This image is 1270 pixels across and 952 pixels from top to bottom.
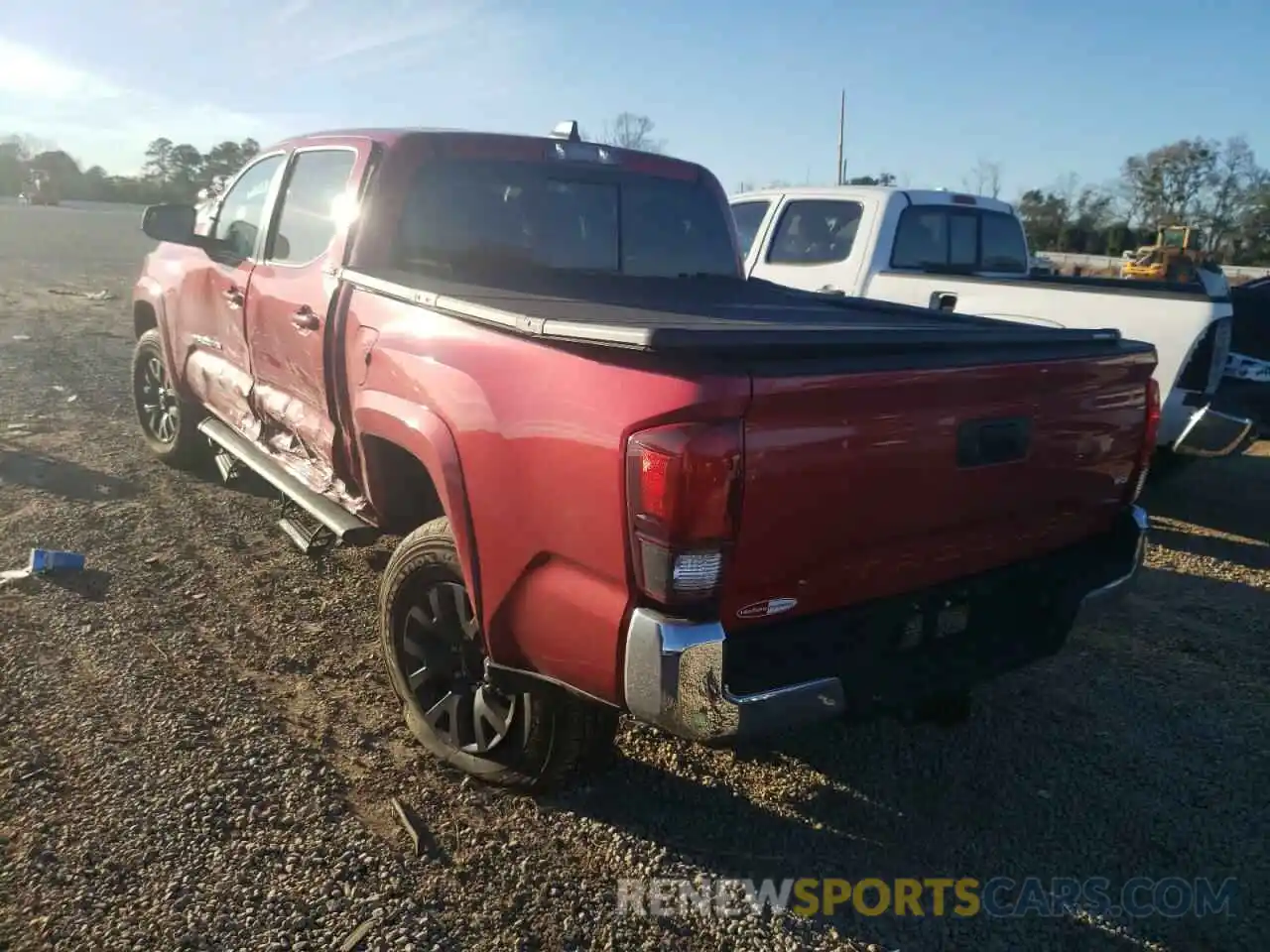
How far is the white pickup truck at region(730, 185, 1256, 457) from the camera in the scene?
5.43 meters

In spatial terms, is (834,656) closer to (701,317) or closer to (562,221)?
(701,317)

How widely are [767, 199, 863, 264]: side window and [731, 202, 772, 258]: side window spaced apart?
0.72 ft

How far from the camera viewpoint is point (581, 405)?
2398 mm

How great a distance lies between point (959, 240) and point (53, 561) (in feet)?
21.5

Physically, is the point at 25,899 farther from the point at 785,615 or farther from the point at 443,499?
the point at 785,615

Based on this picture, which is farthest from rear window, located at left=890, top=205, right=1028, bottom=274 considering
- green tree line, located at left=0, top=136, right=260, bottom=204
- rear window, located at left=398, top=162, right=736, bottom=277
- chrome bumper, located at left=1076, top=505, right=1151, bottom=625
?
green tree line, located at left=0, top=136, right=260, bottom=204

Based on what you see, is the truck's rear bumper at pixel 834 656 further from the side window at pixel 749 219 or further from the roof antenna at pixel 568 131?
the side window at pixel 749 219

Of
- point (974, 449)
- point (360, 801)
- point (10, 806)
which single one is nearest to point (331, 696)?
point (360, 801)

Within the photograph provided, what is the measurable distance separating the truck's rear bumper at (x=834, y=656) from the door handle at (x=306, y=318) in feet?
7.03

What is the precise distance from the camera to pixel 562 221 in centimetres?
420

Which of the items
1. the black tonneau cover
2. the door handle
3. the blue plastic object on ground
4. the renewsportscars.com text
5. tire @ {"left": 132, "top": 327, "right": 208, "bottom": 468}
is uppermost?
the black tonneau cover

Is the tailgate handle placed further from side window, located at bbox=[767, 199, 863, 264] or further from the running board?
side window, located at bbox=[767, 199, 863, 264]

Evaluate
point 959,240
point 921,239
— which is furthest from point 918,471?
point 959,240

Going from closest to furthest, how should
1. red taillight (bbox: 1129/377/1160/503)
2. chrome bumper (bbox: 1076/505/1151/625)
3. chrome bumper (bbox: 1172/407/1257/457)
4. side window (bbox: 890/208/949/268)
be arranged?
chrome bumper (bbox: 1076/505/1151/625) < red taillight (bbox: 1129/377/1160/503) < chrome bumper (bbox: 1172/407/1257/457) < side window (bbox: 890/208/949/268)
